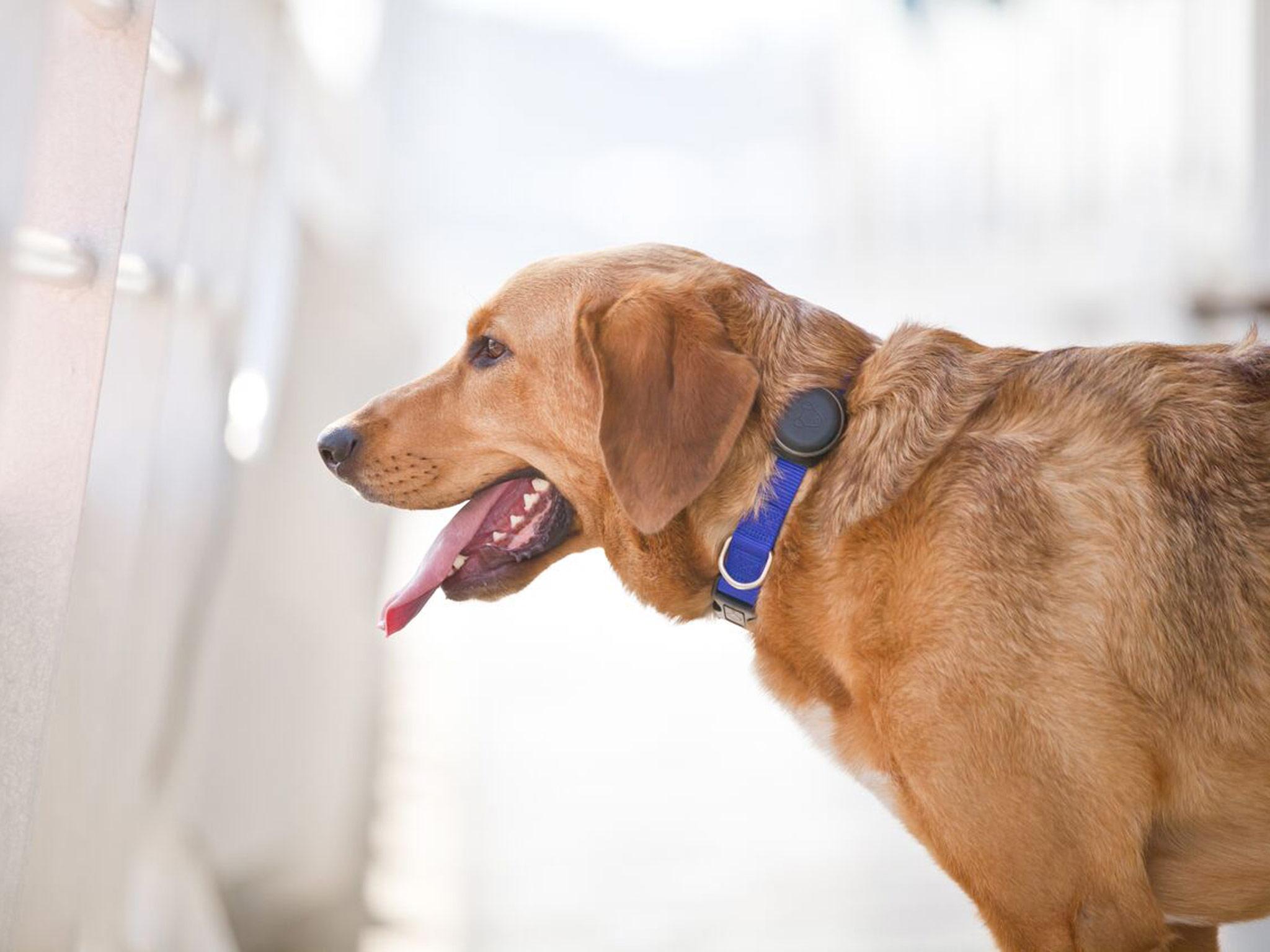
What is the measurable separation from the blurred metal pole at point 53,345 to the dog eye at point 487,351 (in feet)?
2.25

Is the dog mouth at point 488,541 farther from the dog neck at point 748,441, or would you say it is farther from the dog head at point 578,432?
the dog neck at point 748,441

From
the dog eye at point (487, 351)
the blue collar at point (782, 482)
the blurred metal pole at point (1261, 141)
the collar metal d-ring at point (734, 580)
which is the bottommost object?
the collar metal d-ring at point (734, 580)

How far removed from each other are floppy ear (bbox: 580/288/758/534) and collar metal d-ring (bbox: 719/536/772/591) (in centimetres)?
13

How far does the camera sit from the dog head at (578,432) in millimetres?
1734

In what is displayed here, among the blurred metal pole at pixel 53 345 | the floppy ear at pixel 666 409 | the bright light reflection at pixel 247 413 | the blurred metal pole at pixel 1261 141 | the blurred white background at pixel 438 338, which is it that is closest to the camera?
the blurred metal pole at pixel 53 345

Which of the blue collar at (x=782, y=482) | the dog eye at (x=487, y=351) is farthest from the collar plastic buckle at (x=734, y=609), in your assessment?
the dog eye at (x=487, y=351)

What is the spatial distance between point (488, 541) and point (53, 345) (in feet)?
2.71

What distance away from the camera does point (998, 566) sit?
157 cm

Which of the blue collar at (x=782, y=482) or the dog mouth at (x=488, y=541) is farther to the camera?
the dog mouth at (x=488, y=541)

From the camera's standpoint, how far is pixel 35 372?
1.51 meters

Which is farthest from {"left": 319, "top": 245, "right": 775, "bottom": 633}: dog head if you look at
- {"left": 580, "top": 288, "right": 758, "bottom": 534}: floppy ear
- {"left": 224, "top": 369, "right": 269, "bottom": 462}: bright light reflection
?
{"left": 224, "top": 369, "right": 269, "bottom": 462}: bright light reflection

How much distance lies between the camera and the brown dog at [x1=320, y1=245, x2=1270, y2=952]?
1.51 meters

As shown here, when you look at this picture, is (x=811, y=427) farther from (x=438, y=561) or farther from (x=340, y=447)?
(x=340, y=447)

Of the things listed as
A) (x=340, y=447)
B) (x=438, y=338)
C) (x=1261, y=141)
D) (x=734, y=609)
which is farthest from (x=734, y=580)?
(x=1261, y=141)
